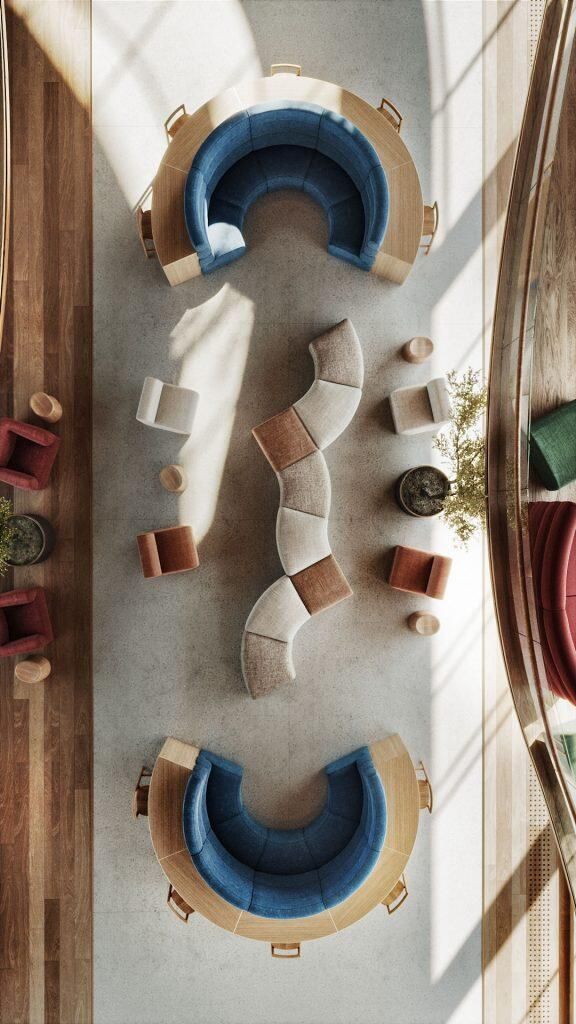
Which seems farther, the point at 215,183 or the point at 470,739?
the point at 470,739

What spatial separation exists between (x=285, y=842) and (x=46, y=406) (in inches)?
176

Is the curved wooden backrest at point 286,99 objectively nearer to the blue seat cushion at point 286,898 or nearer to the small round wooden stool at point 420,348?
the small round wooden stool at point 420,348

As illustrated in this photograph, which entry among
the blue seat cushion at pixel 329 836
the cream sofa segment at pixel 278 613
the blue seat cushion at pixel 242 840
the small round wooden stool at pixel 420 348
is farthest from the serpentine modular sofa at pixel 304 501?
the blue seat cushion at pixel 329 836

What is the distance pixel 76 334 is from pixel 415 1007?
280 inches

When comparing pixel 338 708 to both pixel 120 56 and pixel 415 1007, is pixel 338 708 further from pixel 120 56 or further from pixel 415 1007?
pixel 120 56

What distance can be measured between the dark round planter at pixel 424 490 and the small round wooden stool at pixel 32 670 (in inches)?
141

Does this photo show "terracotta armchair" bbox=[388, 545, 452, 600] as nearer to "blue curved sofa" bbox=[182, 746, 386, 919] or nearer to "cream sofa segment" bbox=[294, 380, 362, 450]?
"cream sofa segment" bbox=[294, 380, 362, 450]

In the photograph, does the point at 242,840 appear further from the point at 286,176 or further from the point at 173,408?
the point at 286,176

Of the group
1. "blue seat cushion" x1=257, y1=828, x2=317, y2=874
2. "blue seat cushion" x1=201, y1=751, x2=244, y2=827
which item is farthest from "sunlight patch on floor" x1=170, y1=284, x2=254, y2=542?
"blue seat cushion" x1=257, y1=828, x2=317, y2=874

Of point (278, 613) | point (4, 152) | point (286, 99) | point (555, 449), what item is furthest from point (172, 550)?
point (286, 99)

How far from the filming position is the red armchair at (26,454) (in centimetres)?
534

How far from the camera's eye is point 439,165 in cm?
595

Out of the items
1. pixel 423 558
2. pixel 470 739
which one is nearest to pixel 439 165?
pixel 423 558

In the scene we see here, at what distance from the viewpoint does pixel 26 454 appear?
5.56 m
